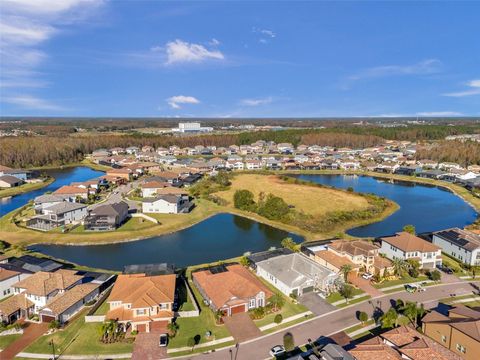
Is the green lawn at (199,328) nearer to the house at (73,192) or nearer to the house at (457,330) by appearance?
the house at (457,330)

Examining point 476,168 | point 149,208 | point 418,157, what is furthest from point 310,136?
point 149,208

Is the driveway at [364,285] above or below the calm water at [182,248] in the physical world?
above

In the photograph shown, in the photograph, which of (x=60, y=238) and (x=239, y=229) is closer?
(x=60, y=238)

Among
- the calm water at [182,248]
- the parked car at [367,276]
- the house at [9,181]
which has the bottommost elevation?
the calm water at [182,248]

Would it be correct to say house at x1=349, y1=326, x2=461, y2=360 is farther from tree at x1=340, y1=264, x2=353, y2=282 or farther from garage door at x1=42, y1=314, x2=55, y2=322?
garage door at x1=42, y1=314, x2=55, y2=322

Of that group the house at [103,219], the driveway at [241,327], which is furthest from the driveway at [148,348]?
the house at [103,219]

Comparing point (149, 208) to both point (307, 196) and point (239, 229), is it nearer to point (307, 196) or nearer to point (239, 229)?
point (239, 229)

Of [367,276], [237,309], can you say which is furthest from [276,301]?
[367,276]

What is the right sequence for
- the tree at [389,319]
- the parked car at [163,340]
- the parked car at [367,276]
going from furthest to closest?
the parked car at [367,276]
the tree at [389,319]
the parked car at [163,340]
